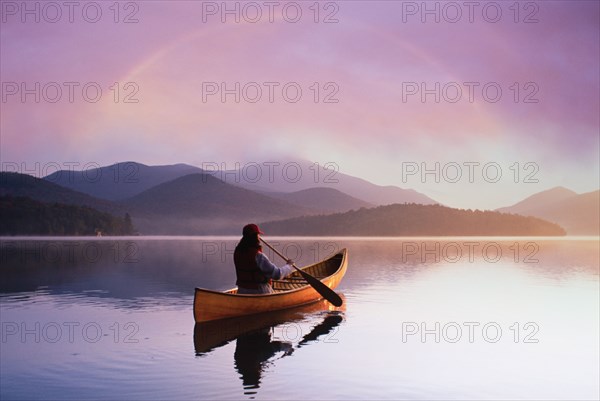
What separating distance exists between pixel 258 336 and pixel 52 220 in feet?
439

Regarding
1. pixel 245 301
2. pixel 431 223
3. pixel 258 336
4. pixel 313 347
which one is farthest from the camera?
pixel 431 223

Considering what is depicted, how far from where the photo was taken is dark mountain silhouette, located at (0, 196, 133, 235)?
459ft

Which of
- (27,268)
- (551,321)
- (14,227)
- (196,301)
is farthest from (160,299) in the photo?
(14,227)

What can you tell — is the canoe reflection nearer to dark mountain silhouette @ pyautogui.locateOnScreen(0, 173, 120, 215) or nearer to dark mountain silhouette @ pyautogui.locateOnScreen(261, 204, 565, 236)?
dark mountain silhouette @ pyautogui.locateOnScreen(261, 204, 565, 236)

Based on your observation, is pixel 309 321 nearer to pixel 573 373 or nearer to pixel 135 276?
pixel 573 373

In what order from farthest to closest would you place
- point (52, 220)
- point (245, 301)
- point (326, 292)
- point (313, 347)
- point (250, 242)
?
1. point (52, 220)
2. point (326, 292)
3. point (245, 301)
4. point (250, 242)
5. point (313, 347)

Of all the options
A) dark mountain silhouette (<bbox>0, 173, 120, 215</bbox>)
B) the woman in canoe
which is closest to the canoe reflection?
the woman in canoe

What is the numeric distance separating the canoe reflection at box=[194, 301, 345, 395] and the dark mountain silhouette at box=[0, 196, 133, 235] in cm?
12952

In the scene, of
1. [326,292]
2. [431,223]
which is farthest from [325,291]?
[431,223]

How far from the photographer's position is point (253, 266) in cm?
1812

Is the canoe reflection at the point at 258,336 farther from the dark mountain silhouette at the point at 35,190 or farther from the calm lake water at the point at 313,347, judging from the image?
the dark mountain silhouette at the point at 35,190

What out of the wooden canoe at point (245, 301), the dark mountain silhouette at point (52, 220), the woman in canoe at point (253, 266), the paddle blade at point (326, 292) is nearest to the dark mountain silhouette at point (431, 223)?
the dark mountain silhouette at point (52, 220)

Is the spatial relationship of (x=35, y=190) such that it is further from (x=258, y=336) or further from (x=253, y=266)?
(x=258, y=336)

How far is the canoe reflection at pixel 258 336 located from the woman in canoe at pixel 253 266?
0.89m
